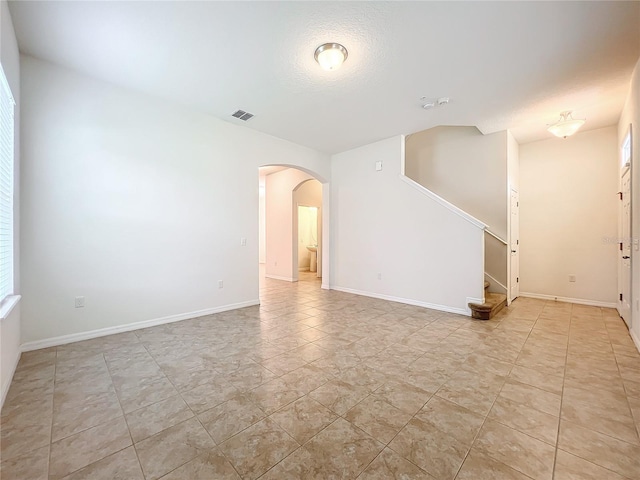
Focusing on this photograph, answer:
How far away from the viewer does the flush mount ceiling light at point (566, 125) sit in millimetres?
3721

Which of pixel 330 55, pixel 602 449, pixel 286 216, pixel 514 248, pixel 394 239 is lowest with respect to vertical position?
pixel 602 449

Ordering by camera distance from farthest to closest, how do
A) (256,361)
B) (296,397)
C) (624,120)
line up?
(624,120), (256,361), (296,397)

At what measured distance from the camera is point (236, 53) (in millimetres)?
2613

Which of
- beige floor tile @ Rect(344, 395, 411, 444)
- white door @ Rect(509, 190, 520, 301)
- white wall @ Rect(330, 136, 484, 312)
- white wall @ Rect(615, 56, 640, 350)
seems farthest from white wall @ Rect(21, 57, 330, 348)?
white wall @ Rect(615, 56, 640, 350)

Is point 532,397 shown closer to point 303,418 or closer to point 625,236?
point 303,418

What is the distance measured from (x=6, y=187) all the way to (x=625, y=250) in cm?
721

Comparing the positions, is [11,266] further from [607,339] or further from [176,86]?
[607,339]

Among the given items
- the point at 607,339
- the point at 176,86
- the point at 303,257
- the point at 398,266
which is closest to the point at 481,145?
the point at 398,266

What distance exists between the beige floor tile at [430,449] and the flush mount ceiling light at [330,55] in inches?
121

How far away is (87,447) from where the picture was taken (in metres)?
1.52

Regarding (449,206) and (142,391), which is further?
(449,206)

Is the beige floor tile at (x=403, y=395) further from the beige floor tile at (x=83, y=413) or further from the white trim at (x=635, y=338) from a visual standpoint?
the white trim at (x=635, y=338)

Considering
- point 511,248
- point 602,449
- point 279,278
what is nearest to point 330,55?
point 602,449

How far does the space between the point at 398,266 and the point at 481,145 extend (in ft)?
9.01
